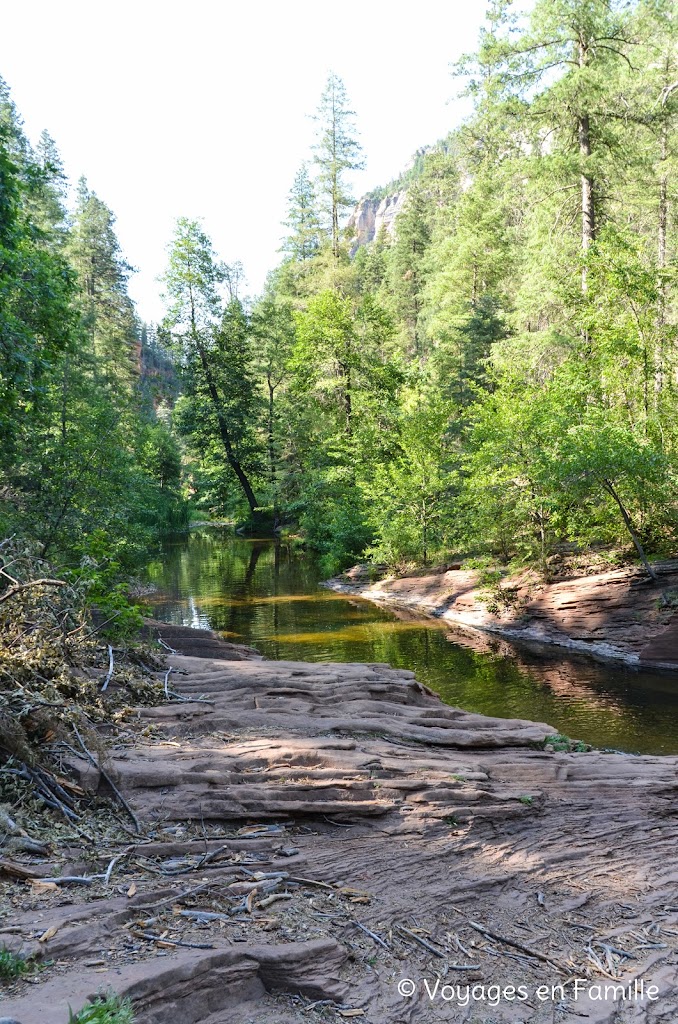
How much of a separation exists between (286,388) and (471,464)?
20439 mm

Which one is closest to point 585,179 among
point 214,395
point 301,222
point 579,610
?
point 579,610

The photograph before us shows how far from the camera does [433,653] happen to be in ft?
52.5

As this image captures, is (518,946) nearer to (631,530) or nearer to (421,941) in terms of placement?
(421,941)

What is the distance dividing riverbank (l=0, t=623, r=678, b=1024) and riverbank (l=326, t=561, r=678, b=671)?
299 inches

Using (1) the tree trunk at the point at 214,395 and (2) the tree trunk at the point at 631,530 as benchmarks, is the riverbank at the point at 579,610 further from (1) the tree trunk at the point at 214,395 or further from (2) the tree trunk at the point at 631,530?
(1) the tree trunk at the point at 214,395

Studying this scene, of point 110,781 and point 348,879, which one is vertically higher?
point 110,781

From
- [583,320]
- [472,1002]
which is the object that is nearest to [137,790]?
[472,1002]

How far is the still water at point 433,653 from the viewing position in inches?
452

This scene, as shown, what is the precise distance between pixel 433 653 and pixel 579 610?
384cm

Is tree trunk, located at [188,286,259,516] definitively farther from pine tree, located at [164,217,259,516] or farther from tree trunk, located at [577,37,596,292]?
tree trunk, located at [577,37,596,292]

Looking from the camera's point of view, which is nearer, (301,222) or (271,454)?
(271,454)

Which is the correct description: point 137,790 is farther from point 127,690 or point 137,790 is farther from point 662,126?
point 662,126

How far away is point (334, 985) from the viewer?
3.65m

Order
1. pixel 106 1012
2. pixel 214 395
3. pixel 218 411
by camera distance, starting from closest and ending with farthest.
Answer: pixel 106 1012
pixel 218 411
pixel 214 395
